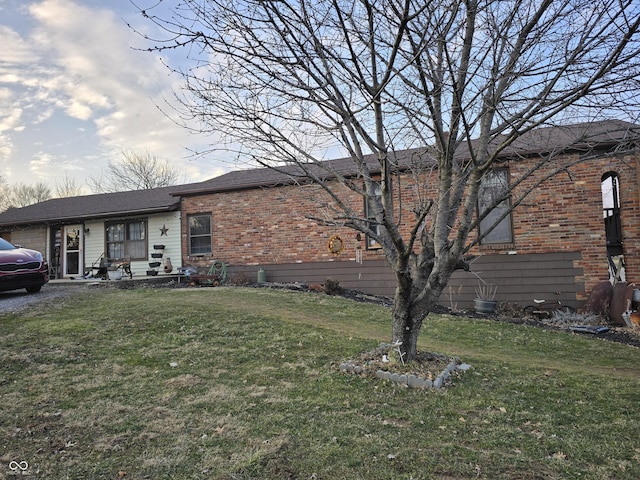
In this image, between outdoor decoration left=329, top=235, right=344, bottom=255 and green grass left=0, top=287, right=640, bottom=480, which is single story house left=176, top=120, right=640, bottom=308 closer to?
outdoor decoration left=329, top=235, right=344, bottom=255

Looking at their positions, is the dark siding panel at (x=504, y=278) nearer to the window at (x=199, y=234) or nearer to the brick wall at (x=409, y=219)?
the brick wall at (x=409, y=219)

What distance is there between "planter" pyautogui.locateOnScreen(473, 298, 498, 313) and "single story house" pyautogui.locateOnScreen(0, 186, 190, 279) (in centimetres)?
980

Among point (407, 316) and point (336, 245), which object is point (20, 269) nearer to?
point (336, 245)

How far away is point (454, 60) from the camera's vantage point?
181 inches

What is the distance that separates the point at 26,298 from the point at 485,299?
10990 mm

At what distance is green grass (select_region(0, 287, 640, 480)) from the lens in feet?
9.42

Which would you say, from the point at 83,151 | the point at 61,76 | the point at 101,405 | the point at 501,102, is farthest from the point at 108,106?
the point at 501,102

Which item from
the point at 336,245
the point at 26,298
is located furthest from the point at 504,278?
the point at 26,298

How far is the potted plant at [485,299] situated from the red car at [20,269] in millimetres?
10889

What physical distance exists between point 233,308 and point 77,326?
2710 millimetres

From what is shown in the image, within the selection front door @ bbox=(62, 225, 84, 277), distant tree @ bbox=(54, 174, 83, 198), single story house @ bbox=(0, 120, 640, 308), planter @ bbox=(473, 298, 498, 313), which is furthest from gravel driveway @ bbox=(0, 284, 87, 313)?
distant tree @ bbox=(54, 174, 83, 198)

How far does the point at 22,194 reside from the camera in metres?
44.5

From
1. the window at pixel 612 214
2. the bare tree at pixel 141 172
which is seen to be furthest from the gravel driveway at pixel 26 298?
the bare tree at pixel 141 172

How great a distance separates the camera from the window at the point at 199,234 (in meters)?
14.1
